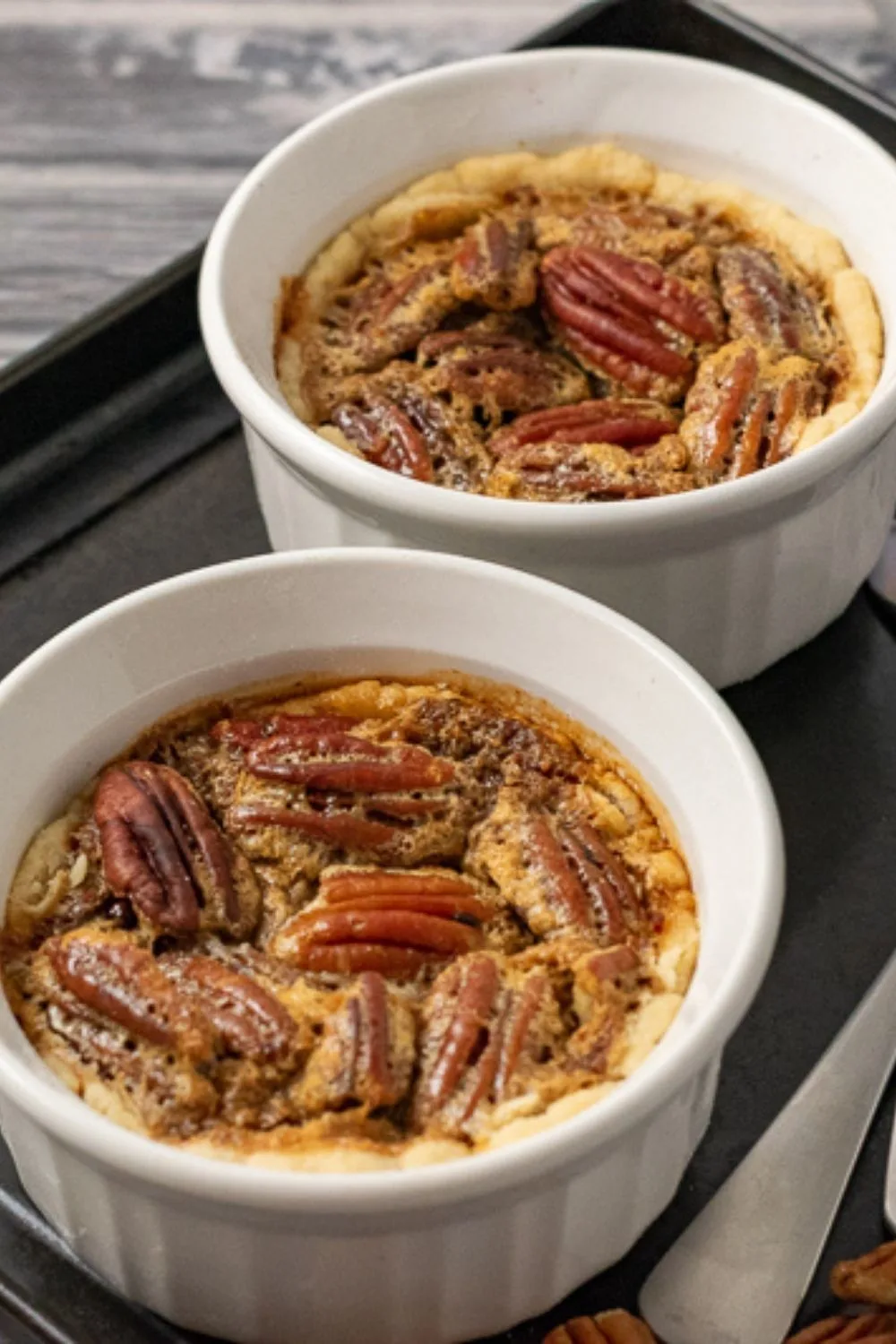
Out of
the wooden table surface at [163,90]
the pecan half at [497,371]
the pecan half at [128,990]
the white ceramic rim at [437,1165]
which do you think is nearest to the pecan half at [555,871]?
the white ceramic rim at [437,1165]

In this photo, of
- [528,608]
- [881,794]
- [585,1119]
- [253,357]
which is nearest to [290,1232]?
[585,1119]

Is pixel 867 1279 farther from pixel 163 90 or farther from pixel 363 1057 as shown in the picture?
pixel 163 90

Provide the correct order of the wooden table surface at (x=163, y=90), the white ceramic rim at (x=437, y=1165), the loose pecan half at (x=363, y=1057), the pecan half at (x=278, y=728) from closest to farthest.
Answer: the white ceramic rim at (x=437, y=1165)
the loose pecan half at (x=363, y=1057)
the pecan half at (x=278, y=728)
the wooden table surface at (x=163, y=90)

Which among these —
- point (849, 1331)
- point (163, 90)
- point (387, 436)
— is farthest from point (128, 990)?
point (163, 90)

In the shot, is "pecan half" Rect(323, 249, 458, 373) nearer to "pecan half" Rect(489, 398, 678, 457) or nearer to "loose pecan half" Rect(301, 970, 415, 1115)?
"pecan half" Rect(489, 398, 678, 457)

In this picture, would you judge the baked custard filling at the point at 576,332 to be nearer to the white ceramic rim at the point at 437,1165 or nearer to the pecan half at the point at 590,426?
the pecan half at the point at 590,426

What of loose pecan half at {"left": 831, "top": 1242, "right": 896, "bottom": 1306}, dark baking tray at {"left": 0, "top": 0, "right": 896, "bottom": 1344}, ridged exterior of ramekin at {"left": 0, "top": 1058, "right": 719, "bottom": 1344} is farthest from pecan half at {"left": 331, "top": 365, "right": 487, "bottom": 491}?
loose pecan half at {"left": 831, "top": 1242, "right": 896, "bottom": 1306}
